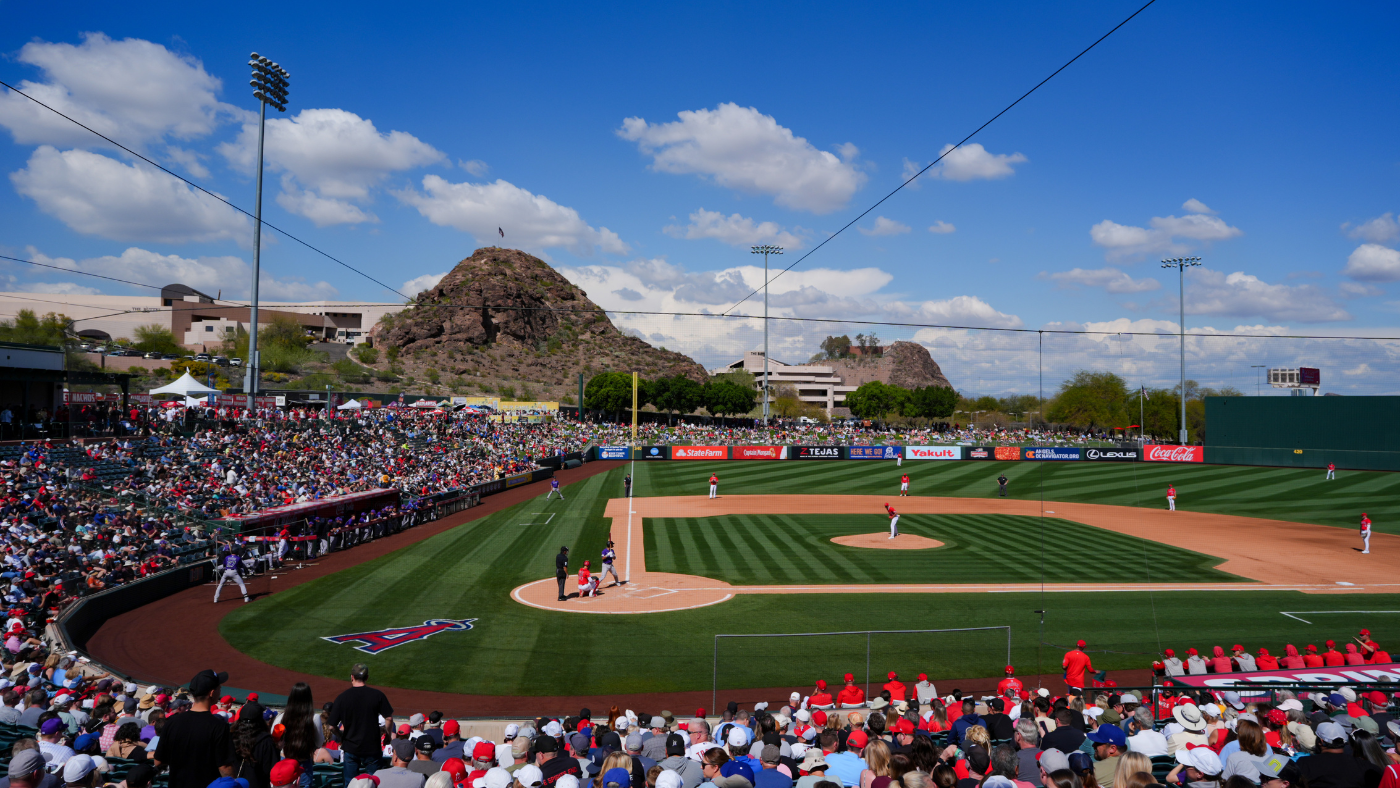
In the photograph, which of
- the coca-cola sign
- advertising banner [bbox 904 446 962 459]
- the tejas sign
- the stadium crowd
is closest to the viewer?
the stadium crowd

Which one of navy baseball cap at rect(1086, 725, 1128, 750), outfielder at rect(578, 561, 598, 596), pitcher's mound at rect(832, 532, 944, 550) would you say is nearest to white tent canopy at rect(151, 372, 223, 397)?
outfielder at rect(578, 561, 598, 596)

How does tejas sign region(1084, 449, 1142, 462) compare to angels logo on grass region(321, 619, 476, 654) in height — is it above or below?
above

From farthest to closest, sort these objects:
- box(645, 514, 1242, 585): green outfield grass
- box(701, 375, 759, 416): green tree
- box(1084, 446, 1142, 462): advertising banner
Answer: box(701, 375, 759, 416): green tree
box(1084, 446, 1142, 462): advertising banner
box(645, 514, 1242, 585): green outfield grass

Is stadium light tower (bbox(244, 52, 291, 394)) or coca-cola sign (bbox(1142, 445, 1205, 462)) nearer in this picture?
stadium light tower (bbox(244, 52, 291, 394))

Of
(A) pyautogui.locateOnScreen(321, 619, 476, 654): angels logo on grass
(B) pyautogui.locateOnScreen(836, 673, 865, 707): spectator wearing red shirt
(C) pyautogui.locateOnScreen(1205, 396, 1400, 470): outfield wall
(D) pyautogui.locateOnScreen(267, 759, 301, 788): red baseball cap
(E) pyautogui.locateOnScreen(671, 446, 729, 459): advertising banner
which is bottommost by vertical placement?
(A) pyautogui.locateOnScreen(321, 619, 476, 654): angels logo on grass

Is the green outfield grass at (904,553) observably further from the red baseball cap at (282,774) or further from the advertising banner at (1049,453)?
the advertising banner at (1049,453)

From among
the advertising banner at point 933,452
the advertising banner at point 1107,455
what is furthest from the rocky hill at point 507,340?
the advertising banner at point 1107,455

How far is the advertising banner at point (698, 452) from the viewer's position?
218 feet

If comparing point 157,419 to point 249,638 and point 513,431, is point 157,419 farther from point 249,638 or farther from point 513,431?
point 513,431

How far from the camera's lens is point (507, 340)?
141000mm

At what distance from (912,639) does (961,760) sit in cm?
1081

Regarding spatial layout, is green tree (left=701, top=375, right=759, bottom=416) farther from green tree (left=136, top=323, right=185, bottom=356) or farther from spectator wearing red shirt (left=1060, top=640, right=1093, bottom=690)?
spectator wearing red shirt (left=1060, top=640, right=1093, bottom=690)

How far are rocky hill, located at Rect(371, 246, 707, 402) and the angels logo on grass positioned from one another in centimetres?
10214

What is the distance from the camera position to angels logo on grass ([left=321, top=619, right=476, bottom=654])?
52.8ft
